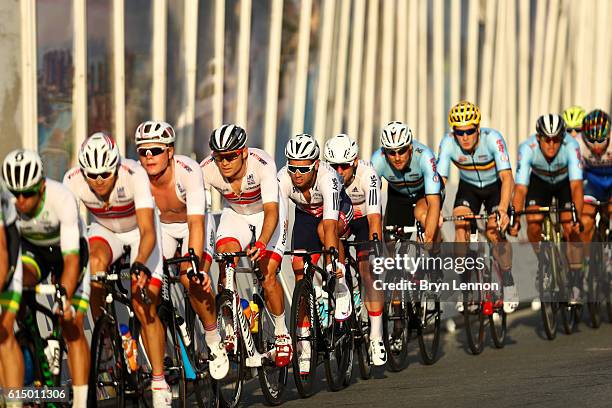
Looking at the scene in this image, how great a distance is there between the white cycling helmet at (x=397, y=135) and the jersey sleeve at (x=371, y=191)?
572mm

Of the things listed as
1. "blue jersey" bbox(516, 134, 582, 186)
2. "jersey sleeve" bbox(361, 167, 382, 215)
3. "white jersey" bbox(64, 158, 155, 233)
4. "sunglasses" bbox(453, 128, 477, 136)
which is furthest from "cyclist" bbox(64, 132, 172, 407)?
"blue jersey" bbox(516, 134, 582, 186)

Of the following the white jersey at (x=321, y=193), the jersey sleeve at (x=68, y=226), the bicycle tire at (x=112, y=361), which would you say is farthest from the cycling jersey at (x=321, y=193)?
the jersey sleeve at (x=68, y=226)

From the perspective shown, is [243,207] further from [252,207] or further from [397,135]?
[397,135]

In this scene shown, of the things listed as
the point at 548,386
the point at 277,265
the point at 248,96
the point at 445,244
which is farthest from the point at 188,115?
the point at 548,386

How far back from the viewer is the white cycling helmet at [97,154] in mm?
8805

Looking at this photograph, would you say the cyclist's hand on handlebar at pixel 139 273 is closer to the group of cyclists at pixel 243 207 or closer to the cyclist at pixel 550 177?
the group of cyclists at pixel 243 207

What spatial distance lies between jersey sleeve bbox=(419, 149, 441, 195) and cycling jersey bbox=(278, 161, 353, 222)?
131 centimetres

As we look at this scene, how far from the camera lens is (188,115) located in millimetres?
16344

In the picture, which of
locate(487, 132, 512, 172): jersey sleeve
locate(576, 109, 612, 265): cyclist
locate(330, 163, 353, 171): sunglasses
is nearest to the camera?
locate(330, 163, 353, 171): sunglasses

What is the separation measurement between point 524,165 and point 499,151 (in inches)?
36.8

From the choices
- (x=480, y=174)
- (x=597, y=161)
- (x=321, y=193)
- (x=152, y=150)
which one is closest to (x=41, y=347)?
(x=152, y=150)

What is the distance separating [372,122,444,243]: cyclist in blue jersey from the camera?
1291 centimetres

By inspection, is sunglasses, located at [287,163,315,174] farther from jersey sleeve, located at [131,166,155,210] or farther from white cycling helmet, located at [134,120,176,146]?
jersey sleeve, located at [131,166,155,210]

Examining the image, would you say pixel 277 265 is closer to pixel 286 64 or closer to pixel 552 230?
pixel 552 230
